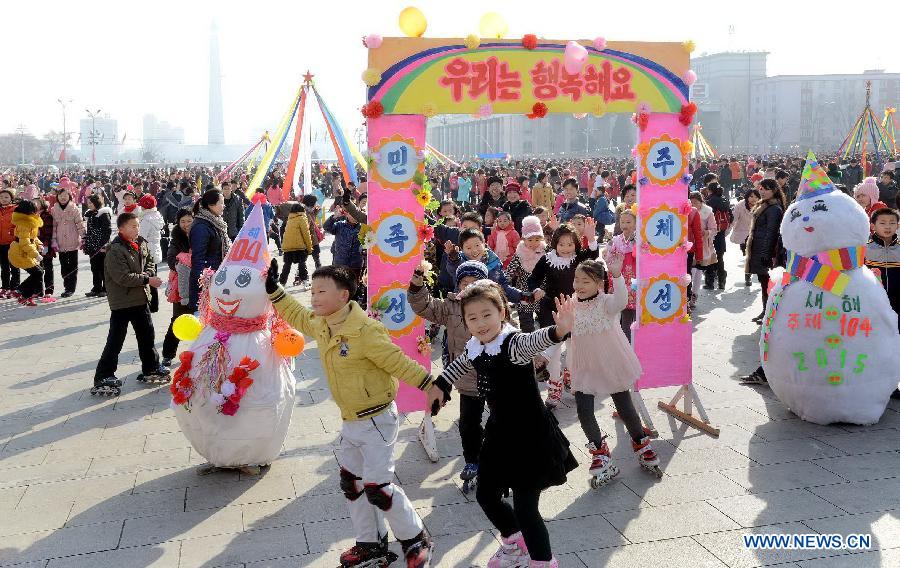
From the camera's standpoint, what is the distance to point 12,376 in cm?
846

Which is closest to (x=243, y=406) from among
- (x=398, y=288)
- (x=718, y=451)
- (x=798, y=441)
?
(x=398, y=288)

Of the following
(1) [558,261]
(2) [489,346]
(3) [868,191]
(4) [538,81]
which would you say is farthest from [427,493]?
(3) [868,191]

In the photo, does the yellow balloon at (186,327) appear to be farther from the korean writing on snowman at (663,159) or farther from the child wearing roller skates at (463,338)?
the korean writing on snowman at (663,159)

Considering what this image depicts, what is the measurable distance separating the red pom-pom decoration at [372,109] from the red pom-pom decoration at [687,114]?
2.38 metres

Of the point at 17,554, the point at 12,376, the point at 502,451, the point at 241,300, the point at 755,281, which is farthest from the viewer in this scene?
the point at 755,281

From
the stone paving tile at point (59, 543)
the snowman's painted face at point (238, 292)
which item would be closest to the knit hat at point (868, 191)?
the snowman's painted face at point (238, 292)

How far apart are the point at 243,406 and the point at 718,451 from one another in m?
3.46

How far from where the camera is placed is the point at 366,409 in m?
4.37

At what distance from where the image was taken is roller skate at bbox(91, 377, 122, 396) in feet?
25.1

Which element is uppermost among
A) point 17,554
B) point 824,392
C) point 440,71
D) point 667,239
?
point 440,71

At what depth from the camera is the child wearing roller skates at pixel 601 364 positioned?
5.46 m

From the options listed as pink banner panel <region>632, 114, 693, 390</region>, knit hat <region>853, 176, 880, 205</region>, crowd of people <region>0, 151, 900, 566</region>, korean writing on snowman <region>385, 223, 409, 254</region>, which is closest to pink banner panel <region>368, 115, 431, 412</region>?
korean writing on snowman <region>385, 223, 409, 254</region>

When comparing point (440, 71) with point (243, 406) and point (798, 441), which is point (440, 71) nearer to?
point (243, 406)

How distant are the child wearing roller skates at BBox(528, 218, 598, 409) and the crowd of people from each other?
12mm
